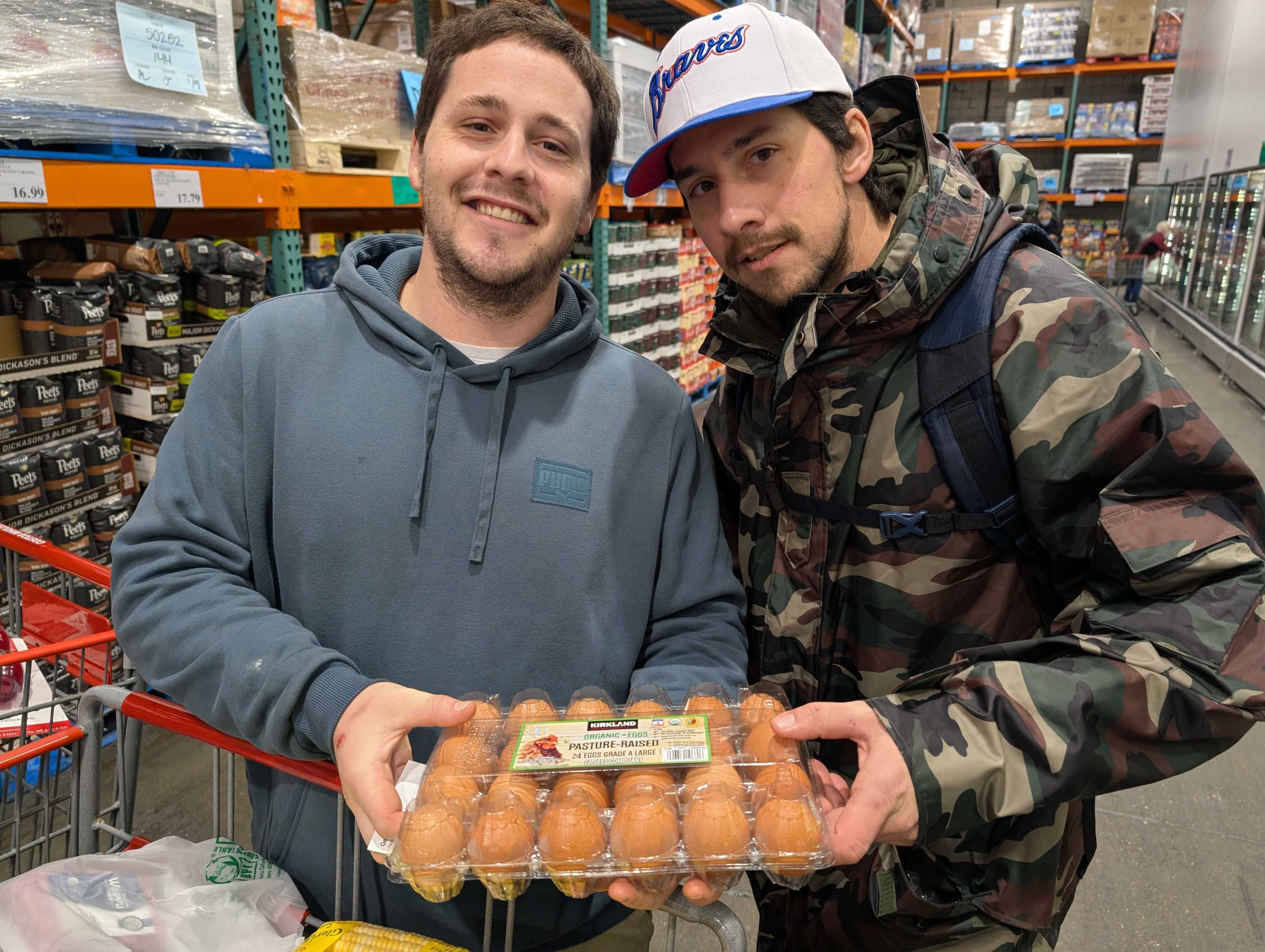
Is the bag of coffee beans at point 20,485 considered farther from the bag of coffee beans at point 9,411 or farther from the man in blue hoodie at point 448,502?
the man in blue hoodie at point 448,502

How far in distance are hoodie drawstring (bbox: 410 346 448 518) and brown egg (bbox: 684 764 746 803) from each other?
644 millimetres

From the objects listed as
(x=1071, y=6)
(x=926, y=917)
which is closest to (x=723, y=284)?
(x=926, y=917)

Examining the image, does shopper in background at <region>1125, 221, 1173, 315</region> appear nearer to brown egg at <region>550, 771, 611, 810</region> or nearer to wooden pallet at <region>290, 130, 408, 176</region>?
wooden pallet at <region>290, 130, 408, 176</region>

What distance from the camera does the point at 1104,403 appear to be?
3.83ft

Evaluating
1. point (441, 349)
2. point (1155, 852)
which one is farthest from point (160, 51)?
point (1155, 852)

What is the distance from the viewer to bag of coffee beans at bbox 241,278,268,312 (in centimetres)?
286

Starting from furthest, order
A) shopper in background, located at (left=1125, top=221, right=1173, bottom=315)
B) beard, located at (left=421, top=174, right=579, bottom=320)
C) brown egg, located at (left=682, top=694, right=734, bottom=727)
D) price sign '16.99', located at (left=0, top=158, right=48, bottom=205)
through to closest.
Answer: shopper in background, located at (left=1125, top=221, right=1173, bottom=315) → price sign '16.99', located at (left=0, top=158, right=48, bottom=205) → beard, located at (left=421, top=174, right=579, bottom=320) → brown egg, located at (left=682, top=694, right=734, bottom=727)

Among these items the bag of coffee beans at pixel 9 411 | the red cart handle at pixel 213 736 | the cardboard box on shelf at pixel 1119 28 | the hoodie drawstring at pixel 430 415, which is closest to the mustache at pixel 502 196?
the hoodie drawstring at pixel 430 415

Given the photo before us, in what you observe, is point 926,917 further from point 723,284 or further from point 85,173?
point 85,173

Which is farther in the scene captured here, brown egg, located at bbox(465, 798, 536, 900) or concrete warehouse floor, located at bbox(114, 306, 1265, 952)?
concrete warehouse floor, located at bbox(114, 306, 1265, 952)

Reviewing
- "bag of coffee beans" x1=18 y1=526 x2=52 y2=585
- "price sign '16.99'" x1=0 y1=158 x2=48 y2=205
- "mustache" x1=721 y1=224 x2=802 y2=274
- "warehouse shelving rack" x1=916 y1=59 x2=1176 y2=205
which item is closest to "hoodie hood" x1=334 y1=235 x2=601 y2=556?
"mustache" x1=721 y1=224 x2=802 y2=274

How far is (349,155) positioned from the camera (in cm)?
338

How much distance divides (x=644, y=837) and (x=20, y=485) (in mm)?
2357

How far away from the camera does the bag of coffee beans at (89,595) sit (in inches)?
102
